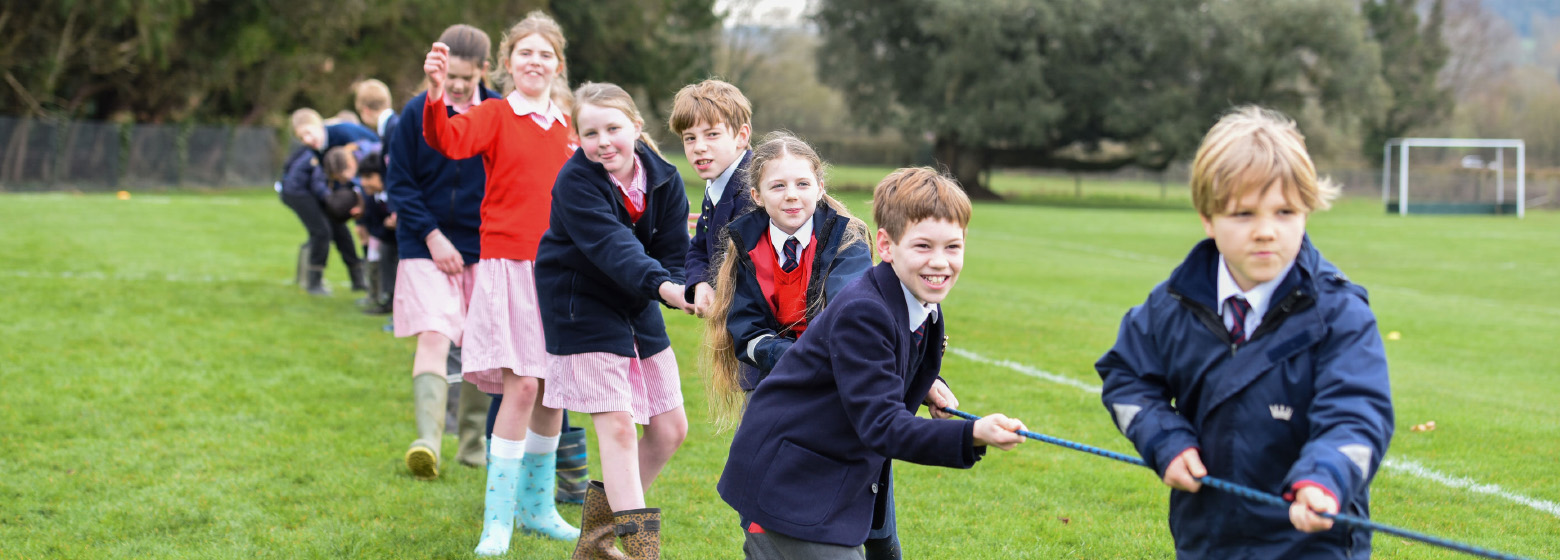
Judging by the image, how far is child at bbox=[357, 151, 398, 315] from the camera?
956 cm

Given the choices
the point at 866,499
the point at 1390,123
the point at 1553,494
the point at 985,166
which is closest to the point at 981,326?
the point at 1553,494

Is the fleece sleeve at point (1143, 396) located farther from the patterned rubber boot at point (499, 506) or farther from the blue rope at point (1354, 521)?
the patterned rubber boot at point (499, 506)

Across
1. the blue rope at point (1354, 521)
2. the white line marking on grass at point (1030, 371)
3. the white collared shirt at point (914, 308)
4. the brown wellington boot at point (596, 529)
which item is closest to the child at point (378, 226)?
the white line marking on grass at point (1030, 371)

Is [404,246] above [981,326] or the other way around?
above

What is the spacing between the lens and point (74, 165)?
29.5m

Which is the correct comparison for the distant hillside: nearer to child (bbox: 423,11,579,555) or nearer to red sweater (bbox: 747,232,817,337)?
child (bbox: 423,11,579,555)

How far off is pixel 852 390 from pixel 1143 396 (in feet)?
2.15

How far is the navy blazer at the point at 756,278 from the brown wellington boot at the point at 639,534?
0.70 metres

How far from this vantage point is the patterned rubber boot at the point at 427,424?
5.36 meters

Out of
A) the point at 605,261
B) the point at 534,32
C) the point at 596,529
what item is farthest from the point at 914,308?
the point at 534,32

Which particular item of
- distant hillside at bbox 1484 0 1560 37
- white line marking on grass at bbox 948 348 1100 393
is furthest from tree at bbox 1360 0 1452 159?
distant hillside at bbox 1484 0 1560 37

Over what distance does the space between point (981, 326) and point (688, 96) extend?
742 cm

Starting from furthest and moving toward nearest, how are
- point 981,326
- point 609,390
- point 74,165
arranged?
point 74,165 → point 981,326 → point 609,390

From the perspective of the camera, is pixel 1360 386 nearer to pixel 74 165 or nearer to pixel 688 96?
pixel 688 96
